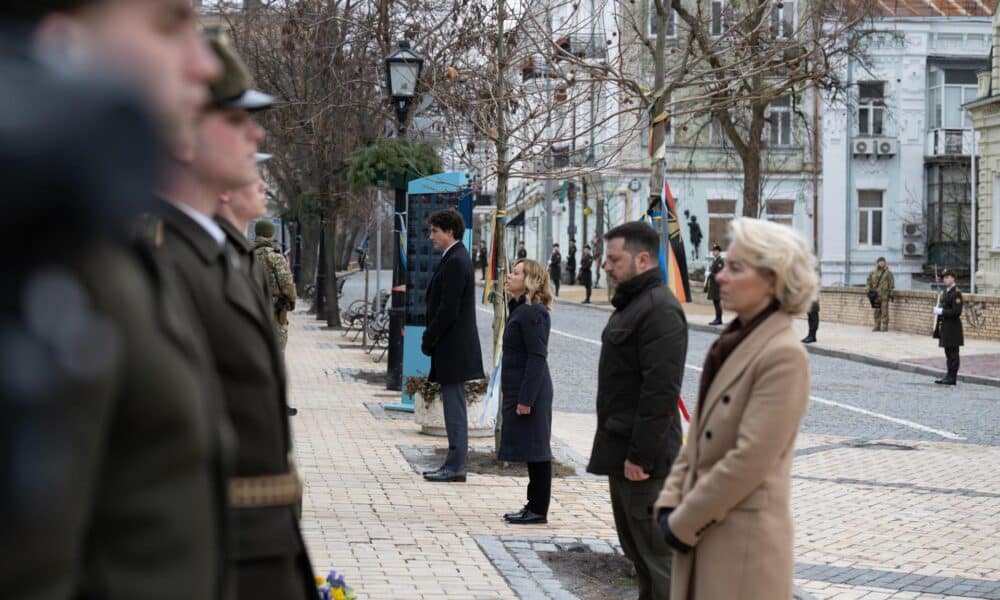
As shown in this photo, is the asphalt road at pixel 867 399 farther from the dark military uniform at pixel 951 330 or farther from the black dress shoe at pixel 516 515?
the black dress shoe at pixel 516 515

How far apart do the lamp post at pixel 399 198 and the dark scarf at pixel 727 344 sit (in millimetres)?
11532

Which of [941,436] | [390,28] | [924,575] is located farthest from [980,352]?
[924,575]

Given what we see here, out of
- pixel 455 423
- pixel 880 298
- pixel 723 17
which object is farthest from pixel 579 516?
pixel 880 298

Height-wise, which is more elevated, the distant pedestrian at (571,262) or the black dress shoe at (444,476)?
the distant pedestrian at (571,262)

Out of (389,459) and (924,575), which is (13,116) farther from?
(389,459)

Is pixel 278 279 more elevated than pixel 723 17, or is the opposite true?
pixel 723 17

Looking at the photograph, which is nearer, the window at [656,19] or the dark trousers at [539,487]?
the dark trousers at [539,487]

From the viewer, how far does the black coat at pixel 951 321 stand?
74.0 ft

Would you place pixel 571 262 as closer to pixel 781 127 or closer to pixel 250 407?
pixel 781 127

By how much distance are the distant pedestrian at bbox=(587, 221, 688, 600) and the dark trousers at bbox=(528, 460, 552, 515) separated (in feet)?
8.84

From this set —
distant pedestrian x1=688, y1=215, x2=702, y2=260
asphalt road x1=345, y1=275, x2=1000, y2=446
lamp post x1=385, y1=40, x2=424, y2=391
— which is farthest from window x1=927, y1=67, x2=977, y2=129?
lamp post x1=385, y1=40, x2=424, y2=391

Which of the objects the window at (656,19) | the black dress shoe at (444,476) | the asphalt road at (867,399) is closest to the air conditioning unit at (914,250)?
the window at (656,19)

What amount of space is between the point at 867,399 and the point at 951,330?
3.57m

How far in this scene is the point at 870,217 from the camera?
55938 mm
